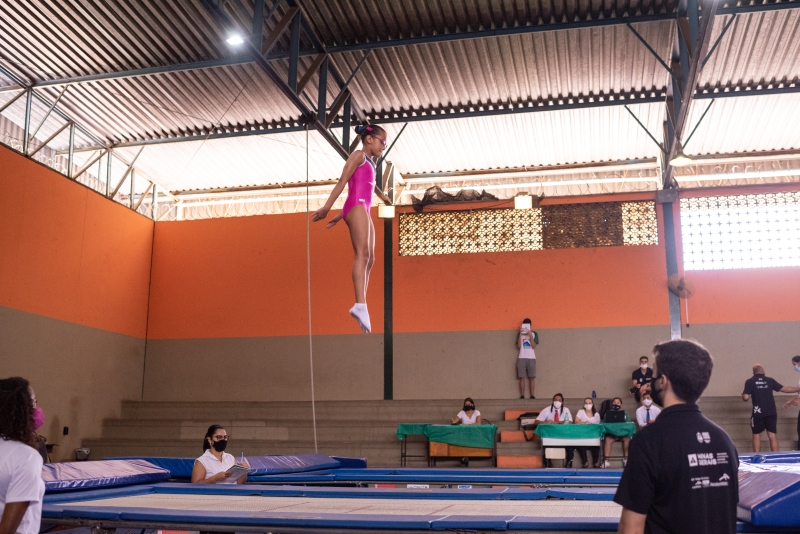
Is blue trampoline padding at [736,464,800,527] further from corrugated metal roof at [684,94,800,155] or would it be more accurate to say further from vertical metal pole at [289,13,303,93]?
corrugated metal roof at [684,94,800,155]

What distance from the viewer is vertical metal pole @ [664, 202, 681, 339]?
1207 centimetres

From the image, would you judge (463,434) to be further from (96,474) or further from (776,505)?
(776,505)

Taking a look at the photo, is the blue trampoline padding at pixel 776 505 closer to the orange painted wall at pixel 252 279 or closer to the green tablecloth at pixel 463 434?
the green tablecloth at pixel 463 434

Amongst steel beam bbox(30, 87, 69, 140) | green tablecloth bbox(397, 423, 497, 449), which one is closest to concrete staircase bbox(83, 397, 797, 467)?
green tablecloth bbox(397, 423, 497, 449)

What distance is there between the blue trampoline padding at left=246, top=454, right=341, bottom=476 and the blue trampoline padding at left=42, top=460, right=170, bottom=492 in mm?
976

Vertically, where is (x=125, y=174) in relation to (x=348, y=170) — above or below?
above

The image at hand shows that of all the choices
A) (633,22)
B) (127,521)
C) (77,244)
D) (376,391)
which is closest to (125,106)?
(77,244)

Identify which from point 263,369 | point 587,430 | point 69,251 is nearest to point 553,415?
point 587,430

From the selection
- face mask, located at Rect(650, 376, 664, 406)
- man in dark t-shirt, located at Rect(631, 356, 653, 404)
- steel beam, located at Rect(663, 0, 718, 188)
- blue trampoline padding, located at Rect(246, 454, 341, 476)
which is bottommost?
blue trampoline padding, located at Rect(246, 454, 341, 476)

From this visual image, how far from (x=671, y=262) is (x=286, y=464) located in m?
8.04

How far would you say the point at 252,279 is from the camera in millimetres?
13734

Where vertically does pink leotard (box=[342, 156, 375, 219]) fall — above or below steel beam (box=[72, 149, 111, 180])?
below


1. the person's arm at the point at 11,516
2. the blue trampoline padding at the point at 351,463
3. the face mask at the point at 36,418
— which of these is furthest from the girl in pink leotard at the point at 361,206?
the blue trampoline padding at the point at 351,463

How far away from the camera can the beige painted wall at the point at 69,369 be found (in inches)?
419
